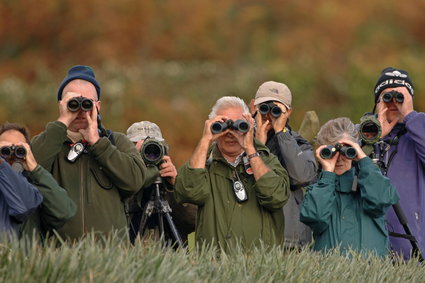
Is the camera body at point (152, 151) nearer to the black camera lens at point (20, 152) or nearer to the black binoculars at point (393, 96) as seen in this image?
the black camera lens at point (20, 152)

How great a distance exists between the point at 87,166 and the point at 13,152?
2.01 feet

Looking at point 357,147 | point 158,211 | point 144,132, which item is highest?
point 144,132

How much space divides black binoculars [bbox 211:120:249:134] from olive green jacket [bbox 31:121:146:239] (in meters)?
0.58

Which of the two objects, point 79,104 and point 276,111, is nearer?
point 79,104

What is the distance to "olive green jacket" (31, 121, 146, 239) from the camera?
672cm

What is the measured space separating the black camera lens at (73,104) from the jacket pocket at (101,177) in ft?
1.38

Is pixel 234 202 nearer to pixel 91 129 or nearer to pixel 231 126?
pixel 231 126

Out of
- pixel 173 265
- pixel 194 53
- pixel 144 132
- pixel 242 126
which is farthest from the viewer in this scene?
pixel 194 53

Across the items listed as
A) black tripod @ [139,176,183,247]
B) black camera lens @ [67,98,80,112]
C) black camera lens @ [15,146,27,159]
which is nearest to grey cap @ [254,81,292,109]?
black tripod @ [139,176,183,247]

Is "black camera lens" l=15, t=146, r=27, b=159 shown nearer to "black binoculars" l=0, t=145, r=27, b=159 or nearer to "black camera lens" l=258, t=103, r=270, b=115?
"black binoculars" l=0, t=145, r=27, b=159

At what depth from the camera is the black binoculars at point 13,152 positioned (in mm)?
Result: 6406

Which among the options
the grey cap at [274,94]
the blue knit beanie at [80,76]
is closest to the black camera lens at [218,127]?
the grey cap at [274,94]

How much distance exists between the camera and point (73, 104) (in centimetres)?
679

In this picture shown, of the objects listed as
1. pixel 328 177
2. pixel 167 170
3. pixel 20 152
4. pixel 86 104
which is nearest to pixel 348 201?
pixel 328 177
